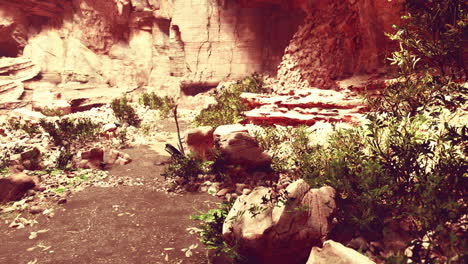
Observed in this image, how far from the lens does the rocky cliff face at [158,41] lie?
1488 centimetres

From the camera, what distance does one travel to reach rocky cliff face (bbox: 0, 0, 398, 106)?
48.8 feet

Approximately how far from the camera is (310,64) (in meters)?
11.4

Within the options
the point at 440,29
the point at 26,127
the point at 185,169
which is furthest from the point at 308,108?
the point at 26,127

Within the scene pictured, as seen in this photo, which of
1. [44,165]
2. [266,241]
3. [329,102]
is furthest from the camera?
[329,102]

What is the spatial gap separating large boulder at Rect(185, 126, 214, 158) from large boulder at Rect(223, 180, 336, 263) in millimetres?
3893

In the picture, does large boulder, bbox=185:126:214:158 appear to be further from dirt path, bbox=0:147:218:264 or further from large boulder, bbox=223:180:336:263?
large boulder, bbox=223:180:336:263

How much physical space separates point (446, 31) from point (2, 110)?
16450 millimetres

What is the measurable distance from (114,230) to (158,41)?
49.4 ft

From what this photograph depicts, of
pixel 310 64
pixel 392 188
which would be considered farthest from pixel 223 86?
pixel 392 188

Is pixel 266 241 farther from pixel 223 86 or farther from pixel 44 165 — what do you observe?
pixel 223 86

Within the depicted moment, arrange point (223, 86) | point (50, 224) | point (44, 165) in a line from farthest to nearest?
1. point (223, 86)
2. point (44, 165)
3. point (50, 224)

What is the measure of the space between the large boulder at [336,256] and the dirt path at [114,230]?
1555 mm

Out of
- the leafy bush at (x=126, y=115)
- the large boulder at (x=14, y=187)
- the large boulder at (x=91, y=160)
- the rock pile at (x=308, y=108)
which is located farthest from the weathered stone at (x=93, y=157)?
the rock pile at (x=308, y=108)

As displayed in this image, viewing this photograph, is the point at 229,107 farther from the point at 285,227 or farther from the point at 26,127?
the point at 285,227
